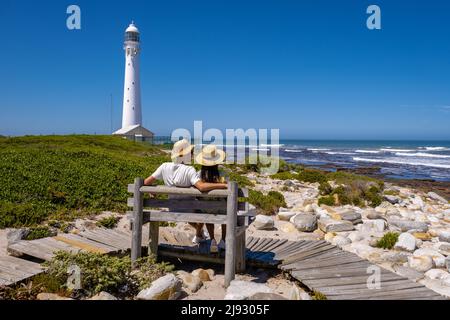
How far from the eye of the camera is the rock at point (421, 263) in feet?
22.6

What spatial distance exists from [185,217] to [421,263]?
4.20 m

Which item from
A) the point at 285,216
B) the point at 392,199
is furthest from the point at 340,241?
the point at 392,199

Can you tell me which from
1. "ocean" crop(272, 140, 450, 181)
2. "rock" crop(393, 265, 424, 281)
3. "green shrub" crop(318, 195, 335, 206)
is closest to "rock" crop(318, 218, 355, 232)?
"rock" crop(393, 265, 424, 281)

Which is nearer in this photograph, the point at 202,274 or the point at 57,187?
the point at 202,274

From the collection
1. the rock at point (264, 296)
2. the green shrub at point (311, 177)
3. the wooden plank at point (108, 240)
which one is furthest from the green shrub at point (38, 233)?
the green shrub at point (311, 177)

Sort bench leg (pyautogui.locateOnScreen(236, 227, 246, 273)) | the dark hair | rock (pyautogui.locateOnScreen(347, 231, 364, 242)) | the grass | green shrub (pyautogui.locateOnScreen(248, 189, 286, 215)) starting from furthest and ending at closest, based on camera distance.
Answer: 1. green shrub (pyautogui.locateOnScreen(248, 189, 286, 215))
2. rock (pyautogui.locateOnScreen(347, 231, 364, 242))
3. the grass
4. bench leg (pyautogui.locateOnScreen(236, 227, 246, 273))
5. the dark hair

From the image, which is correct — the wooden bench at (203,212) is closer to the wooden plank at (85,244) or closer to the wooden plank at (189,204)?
the wooden plank at (189,204)

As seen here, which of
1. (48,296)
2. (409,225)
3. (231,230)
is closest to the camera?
(48,296)

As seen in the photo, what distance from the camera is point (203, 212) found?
605cm

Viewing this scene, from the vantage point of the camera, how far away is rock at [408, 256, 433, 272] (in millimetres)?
6895

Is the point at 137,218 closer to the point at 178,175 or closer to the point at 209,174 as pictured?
the point at 178,175

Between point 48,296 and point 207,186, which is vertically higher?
point 207,186

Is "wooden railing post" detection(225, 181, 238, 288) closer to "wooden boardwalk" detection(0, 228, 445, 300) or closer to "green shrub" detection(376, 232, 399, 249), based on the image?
"wooden boardwalk" detection(0, 228, 445, 300)

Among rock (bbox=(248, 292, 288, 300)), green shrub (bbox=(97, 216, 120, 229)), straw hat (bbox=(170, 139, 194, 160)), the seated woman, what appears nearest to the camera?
rock (bbox=(248, 292, 288, 300))
